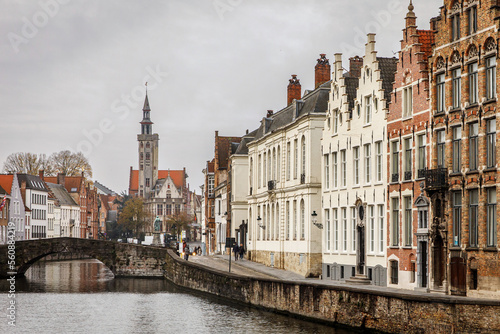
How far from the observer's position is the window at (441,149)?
30.8m

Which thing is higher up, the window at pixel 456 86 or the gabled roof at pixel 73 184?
the gabled roof at pixel 73 184

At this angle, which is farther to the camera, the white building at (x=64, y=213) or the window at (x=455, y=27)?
the white building at (x=64, y=213)

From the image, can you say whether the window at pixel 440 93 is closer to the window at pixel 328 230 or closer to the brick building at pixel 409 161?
the brick building at pixel 409 161

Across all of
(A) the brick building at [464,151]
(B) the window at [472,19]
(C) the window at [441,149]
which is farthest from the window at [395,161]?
(B) the window at [472,19]

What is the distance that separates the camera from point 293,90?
189 ft

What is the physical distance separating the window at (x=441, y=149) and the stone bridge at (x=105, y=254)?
3411 centimetres

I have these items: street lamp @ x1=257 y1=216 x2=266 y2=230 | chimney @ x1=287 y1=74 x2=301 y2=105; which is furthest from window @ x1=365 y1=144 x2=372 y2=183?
chimney @ x1=287 y1=74 x2=301 y2=105

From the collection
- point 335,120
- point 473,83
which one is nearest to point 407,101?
point 473,83

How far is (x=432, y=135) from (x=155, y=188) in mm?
157052

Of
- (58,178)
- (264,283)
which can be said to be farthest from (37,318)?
(58,178)

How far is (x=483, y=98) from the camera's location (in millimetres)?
28203

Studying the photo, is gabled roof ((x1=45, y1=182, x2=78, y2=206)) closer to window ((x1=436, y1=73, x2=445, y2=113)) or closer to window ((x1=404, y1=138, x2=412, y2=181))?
window ((x1=404, y1=138, x2=412, y2=181))

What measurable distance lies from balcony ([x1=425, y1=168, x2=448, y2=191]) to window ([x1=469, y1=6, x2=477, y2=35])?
4.65m

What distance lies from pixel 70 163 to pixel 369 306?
88.0 metres
